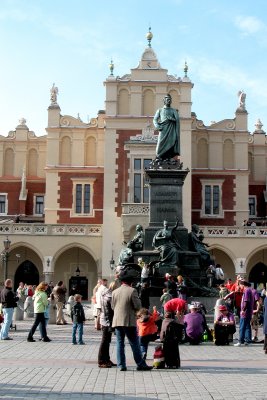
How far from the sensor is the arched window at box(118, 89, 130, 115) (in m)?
44.5

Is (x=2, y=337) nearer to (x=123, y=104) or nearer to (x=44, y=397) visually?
(x=44, y=397)

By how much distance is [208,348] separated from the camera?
1427cm

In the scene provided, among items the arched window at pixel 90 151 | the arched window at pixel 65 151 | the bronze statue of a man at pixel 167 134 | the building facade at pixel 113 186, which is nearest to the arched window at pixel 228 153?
the building facade at pixel 113 186

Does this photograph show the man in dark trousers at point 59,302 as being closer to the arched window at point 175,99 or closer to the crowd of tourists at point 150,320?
the crowd of tourists at point 150,320

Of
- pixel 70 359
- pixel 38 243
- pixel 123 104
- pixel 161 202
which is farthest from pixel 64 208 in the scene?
pixel 70 359

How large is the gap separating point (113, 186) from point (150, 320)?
102ft

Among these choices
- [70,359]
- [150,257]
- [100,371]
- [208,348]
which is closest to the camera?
[100,371]

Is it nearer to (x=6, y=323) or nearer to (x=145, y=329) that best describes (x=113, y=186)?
(x=6, y=323)

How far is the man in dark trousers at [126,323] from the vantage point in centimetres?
1061

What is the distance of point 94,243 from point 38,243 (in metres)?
3.56

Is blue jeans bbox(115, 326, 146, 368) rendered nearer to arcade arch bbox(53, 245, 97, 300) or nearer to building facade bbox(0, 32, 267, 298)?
building facade bbox(0, 32, 267, 298)

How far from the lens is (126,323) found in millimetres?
10719

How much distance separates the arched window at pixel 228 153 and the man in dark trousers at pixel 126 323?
3649 centimetres

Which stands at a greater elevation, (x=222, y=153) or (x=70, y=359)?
(x=222, y=153)
